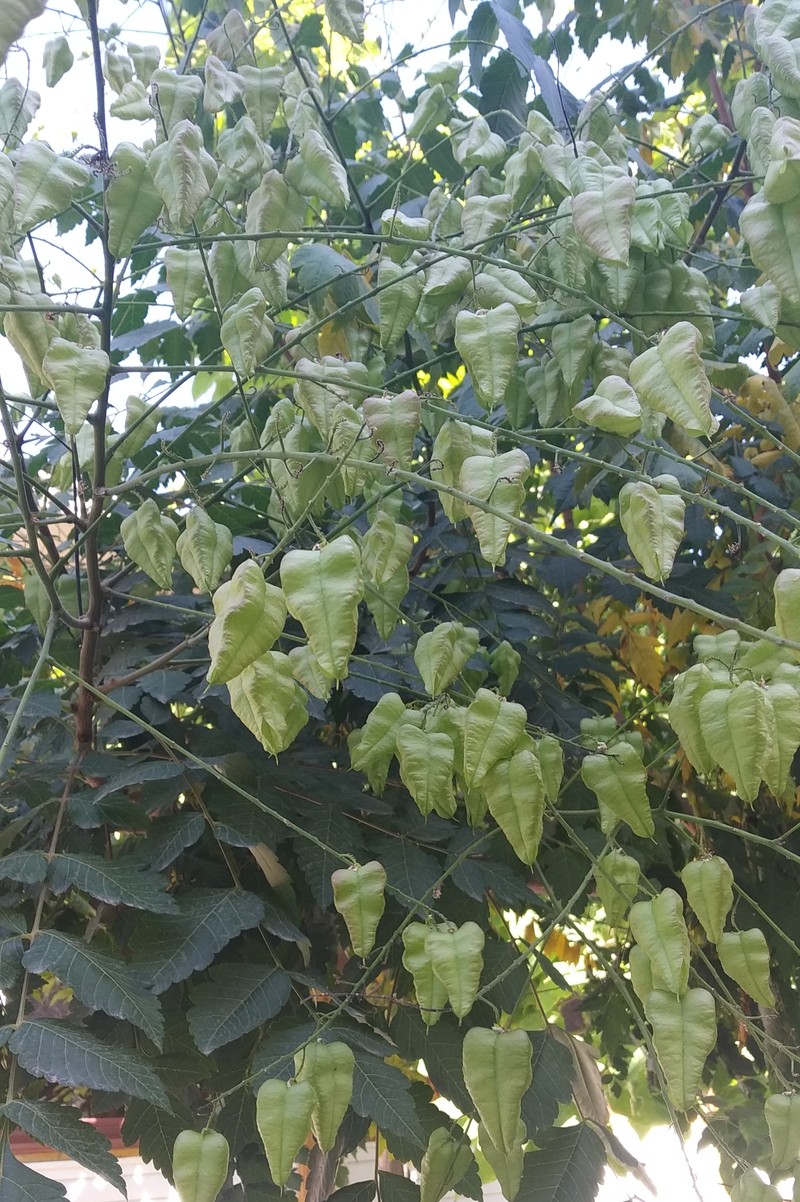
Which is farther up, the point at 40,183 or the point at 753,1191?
the point at 40,183

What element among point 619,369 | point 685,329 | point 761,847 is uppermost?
point 685,329

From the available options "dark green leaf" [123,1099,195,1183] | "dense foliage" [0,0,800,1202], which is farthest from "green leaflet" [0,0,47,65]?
"dark green leaf" [123,1099,195,1183]

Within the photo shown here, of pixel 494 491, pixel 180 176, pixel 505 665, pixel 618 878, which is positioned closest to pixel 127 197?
pixel 180 176

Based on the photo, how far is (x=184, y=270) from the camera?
902 mm

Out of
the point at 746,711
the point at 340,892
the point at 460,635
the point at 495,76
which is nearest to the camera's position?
the point at 746,711

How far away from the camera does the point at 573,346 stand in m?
0.98

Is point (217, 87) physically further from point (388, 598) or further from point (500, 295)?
point (388, 598)

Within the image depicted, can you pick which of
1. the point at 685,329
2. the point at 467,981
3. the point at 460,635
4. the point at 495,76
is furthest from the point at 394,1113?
the point at 495,76

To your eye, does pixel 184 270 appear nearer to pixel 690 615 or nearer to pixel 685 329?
pixel 685 329

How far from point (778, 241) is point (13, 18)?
59cm

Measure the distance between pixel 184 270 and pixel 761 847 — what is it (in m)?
1.15

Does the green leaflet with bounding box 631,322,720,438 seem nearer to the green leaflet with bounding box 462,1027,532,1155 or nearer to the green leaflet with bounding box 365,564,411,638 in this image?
the green leaflet with bounding box 365,564,411,638

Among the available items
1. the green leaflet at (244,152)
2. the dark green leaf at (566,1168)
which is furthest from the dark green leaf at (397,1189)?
the green leaflet at (244,152)

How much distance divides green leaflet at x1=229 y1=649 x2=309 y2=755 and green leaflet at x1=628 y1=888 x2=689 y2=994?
335 millimetres
